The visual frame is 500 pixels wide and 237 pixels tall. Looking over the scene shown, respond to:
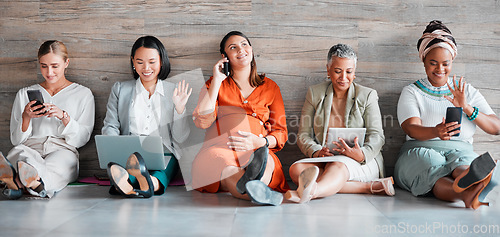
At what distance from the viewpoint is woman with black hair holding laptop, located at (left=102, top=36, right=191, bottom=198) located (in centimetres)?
271

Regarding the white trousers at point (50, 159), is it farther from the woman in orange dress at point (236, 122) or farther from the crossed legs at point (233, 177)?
the crossed legs at point (233, 177)

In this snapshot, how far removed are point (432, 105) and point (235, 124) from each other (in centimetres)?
131

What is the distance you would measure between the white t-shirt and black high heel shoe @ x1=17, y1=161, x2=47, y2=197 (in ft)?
7.36

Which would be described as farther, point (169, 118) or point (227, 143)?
point (169, 118)

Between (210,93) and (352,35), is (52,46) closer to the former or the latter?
(210,93)

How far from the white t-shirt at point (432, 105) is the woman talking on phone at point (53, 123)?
7.13 ft

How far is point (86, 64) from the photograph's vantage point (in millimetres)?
3021

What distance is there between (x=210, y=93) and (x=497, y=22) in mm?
2134

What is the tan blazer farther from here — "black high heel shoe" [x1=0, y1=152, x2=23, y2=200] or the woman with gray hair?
"black high heel shoe" [x1=0, y1=152, x2=23, y2=200]

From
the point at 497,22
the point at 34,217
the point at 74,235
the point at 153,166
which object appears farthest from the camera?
the point at 497,22

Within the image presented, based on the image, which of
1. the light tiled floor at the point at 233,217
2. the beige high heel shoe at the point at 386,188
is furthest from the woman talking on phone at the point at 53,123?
the beige high heel shoe at the point at 386,188

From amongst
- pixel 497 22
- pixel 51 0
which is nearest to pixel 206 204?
pixel 51 0

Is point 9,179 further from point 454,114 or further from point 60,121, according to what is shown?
point 454,114

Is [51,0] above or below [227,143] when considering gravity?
above
